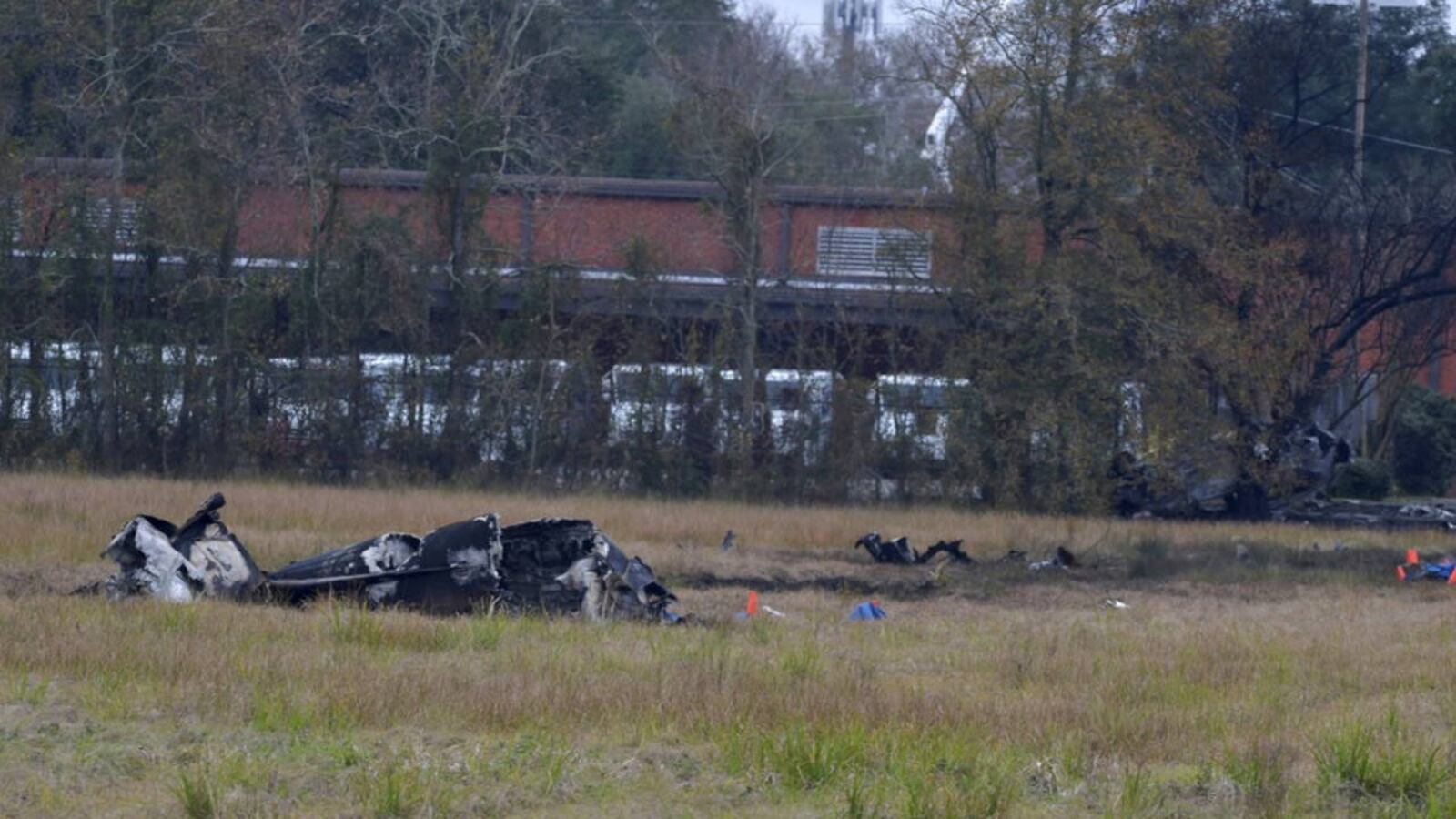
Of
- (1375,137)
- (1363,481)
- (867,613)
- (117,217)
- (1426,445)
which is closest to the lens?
(867,613)

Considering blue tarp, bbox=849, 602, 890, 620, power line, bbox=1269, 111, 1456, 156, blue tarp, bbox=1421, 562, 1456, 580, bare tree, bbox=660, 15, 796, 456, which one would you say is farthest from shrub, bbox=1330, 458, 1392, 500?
blue tarp, bbox=849, 602, 890, 620

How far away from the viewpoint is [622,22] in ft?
159

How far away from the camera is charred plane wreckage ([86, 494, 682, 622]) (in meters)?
11.9

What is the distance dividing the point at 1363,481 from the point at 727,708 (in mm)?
24817

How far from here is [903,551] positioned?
58.0 ft

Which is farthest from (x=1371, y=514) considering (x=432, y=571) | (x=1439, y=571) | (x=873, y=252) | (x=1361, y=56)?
(x=432, y=571)

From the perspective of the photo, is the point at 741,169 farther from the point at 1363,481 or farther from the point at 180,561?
the point at 180,561

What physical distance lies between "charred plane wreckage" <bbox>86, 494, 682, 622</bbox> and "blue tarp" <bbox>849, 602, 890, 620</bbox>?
5.19 ft

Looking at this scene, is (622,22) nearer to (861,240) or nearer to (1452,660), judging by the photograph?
(861,240)

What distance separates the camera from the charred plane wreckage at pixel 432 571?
39.0 feet

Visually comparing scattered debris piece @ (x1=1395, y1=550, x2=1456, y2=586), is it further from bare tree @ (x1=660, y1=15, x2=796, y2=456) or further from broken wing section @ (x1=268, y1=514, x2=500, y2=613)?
bare tree @ (x1=660, y1=15, x2=796, y2=456)

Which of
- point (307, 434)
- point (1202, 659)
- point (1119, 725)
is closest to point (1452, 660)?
point (1202, 659)

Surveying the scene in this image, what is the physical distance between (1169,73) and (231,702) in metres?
20.1

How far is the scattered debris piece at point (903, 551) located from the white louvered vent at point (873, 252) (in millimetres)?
8301
